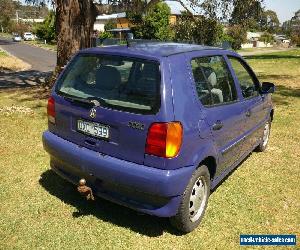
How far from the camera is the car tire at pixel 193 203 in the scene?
366cm

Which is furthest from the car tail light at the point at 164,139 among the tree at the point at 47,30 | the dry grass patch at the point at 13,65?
the tree at the point at 47,30

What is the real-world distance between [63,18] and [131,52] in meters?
7.65

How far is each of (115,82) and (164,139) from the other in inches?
34.0

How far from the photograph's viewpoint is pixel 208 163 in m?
4.11

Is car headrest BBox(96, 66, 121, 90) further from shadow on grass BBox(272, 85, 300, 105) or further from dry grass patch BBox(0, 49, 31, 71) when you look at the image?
dry grass patch BBox(0, 49, 31, 71)

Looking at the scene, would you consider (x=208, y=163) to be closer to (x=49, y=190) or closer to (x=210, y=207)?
(x=210, y=207)

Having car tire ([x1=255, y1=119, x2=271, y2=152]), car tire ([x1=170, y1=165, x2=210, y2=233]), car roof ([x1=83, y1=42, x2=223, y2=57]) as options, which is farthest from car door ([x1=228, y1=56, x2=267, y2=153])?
car tire ([x1=170, y1=165, x2=210, y2=233])

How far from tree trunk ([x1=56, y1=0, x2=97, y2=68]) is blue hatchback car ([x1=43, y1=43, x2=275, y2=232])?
6971 millimetres

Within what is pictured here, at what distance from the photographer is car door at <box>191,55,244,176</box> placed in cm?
391

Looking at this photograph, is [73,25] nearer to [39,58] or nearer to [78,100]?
[78,100]

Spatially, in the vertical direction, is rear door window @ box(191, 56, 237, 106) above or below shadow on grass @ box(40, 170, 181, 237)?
above

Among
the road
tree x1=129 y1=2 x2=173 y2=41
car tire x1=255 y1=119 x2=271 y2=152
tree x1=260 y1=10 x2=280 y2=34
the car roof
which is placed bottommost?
the road

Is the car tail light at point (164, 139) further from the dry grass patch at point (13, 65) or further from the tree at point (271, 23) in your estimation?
the tree at point (271, 23)

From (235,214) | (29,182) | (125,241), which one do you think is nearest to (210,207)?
(235,214)
